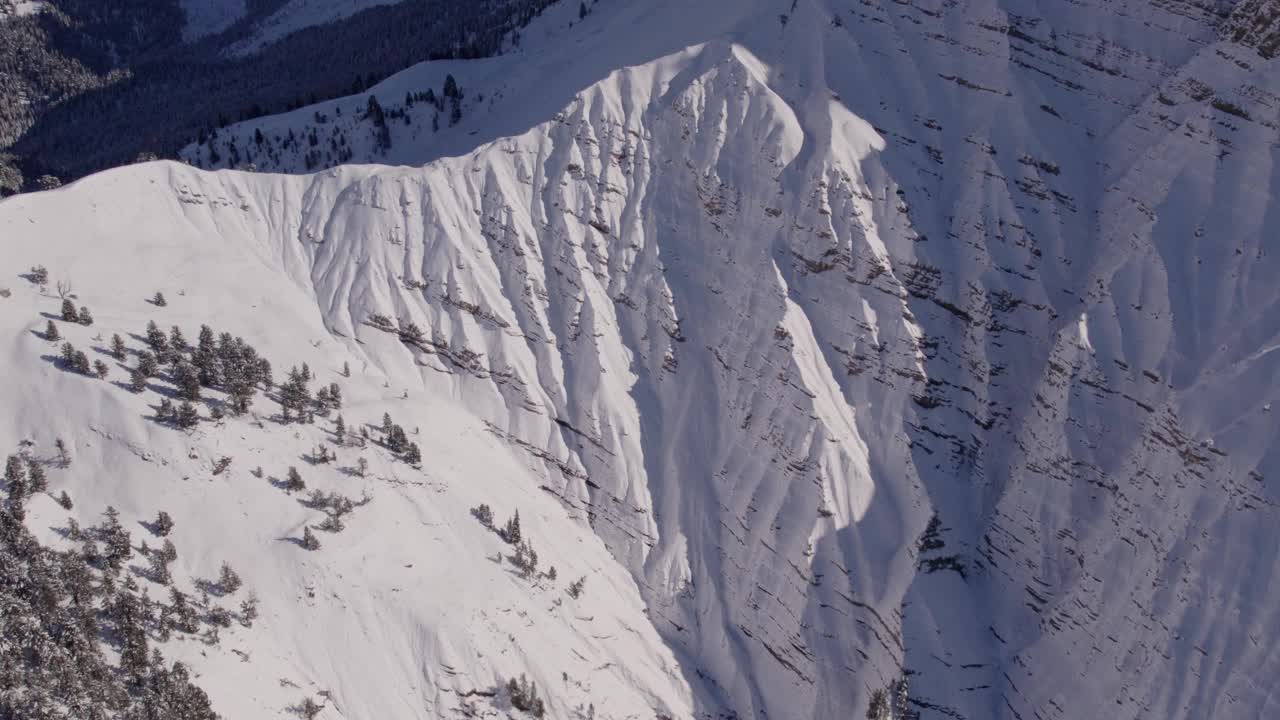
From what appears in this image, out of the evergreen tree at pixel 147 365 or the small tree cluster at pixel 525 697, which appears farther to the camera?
the evergreen tree at pixel 147 365

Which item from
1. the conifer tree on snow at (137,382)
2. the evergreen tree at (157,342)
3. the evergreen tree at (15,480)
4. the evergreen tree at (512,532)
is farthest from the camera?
the evergreen tree at (512,532)

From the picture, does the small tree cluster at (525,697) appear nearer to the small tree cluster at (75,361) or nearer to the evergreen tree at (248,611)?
the evergreen tree at (248,611)

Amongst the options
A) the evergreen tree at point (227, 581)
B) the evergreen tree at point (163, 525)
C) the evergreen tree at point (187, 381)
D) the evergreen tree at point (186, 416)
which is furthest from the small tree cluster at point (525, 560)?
the evergreen tree at point (187, 381)

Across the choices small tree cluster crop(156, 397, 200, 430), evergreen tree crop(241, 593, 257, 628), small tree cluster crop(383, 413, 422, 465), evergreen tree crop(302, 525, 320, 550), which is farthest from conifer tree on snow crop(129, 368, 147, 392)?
evergreen tree crop(241, 593, 257, 628)

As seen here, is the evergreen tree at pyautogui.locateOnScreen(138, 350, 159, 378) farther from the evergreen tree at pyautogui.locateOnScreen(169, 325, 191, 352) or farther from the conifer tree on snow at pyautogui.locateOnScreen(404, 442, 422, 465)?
the conifer tree on snow at pyautogui.locateOnScreen(404, 442, 422, 465)

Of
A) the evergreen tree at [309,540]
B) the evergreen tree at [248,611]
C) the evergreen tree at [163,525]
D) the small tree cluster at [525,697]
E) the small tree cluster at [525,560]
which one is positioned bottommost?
the small tree cluster at [525,697]

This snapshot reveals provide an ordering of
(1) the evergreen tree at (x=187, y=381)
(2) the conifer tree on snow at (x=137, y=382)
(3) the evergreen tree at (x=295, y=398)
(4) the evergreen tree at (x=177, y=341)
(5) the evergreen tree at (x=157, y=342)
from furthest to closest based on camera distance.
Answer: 1. (4) the evergreen tree at (x=177, y=341)
2. (3) the evergreen tree at (x=295, y=398)
3. (5) the evergreen tree at (x=157, y=342)
4. (1) the evergreen tree at (x=187, y=381)
5. (2) the conifer tree on snow at (x=137, y=382)

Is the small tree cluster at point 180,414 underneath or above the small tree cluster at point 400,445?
underneath

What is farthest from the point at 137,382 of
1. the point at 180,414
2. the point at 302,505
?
the point at 302,505

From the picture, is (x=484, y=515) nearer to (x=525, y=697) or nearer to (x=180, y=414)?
(x=525, y=697)
